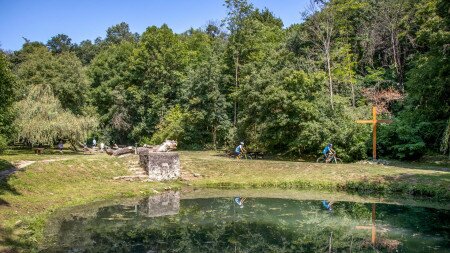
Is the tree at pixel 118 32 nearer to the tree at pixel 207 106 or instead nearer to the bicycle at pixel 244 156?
the tree at pixel 207 106

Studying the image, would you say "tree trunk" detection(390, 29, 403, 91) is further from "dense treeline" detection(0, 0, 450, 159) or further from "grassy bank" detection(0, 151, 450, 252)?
"grassy bank" detection(0, 151, 450, 252)

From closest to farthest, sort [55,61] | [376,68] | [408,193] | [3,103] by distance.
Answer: [3,103]
[408,193]
[55,61]
[376,68]

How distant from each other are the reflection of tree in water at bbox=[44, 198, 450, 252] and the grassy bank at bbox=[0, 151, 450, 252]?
8.34 ft

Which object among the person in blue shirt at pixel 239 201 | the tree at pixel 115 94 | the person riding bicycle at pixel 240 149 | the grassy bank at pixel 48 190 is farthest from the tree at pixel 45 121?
the person in blue shirt at pixel 239 201

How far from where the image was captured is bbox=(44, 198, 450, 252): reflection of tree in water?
13367 mm

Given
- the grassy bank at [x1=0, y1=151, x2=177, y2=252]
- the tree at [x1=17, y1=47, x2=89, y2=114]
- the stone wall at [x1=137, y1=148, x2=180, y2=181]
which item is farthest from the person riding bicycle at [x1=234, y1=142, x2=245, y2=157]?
the tree at [x1=17, y1=47, x2=89, y2=114]

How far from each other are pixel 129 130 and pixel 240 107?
1718cm

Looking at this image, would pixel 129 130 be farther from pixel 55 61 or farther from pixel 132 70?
pixel 55 61

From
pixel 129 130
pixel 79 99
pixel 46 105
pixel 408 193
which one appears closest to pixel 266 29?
pixel 129 130

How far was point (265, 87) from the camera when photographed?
109 feet

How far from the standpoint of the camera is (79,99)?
4022cm

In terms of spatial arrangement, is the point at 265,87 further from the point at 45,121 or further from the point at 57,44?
the point at 57,44

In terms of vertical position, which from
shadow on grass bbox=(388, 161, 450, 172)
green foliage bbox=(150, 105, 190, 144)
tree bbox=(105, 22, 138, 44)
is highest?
tree bbox=(105, 22, 138, 44)

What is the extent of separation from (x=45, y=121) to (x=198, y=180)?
558 inches
